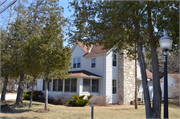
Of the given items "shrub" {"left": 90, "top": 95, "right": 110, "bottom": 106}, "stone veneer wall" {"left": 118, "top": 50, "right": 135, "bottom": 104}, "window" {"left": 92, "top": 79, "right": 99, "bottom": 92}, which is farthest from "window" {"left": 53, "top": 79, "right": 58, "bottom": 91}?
"stone veneer wall" {"left": 118, "top": 50, "right": 135, "bottom": 104}

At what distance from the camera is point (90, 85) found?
20328 mm

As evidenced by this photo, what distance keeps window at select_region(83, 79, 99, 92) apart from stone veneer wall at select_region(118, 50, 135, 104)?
2626 mm

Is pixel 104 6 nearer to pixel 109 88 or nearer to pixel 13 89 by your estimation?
pixel 109 88

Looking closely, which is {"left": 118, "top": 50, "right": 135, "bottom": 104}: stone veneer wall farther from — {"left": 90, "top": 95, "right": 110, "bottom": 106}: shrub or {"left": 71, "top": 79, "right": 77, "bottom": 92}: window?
{"left": 71, "top": 79, "right": 77, "bottom": 92}: window

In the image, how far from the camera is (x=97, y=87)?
68.3 ft

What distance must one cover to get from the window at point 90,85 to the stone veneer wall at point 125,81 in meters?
2.63

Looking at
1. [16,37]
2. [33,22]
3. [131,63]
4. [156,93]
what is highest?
[33,22]

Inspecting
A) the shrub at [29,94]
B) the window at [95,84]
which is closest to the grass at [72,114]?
the window at [95,84]

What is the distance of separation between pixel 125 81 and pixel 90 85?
160 inches

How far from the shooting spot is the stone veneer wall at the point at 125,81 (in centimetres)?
2047

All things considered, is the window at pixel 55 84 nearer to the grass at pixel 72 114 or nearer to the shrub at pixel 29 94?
the shrub at pixel 29 94

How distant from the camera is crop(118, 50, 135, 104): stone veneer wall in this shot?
20.5m

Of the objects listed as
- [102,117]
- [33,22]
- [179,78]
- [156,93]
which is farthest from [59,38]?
[179,78]

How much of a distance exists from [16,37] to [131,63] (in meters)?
13.0
